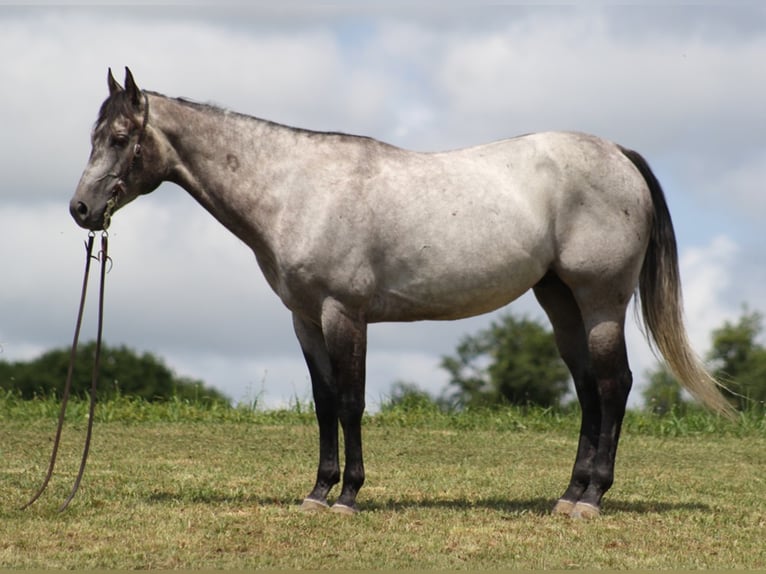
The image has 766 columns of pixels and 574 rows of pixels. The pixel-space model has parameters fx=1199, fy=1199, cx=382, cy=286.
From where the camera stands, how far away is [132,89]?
6945 millimetres

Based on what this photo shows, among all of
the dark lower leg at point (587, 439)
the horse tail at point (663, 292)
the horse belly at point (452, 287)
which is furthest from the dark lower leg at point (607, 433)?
the horse belly at point (452, 287)

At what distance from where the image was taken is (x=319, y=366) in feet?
23.4

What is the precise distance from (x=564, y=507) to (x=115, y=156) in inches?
133

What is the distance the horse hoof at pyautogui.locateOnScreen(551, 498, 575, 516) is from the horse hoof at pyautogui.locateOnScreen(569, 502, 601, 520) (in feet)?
0.26

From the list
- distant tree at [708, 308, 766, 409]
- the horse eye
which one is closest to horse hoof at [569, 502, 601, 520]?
the horse eye

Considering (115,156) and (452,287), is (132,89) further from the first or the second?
(452,287)

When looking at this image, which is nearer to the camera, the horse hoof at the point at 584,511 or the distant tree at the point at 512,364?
the horse hoof at the point at 584,511

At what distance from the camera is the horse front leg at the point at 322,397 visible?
712cm

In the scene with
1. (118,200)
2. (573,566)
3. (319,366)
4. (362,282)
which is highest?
(118,200)

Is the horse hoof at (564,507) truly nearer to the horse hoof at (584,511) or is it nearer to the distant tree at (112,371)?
the horse hoof at (584,511)

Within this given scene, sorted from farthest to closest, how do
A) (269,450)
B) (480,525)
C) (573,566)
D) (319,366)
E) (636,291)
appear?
(269,450)
(636,291)
(319,366)
(480,525)
(573,566)

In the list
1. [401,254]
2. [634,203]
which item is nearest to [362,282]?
[401,254]

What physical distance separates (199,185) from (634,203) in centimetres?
262

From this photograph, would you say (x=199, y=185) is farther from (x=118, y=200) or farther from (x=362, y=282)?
(x=362, y=282)
